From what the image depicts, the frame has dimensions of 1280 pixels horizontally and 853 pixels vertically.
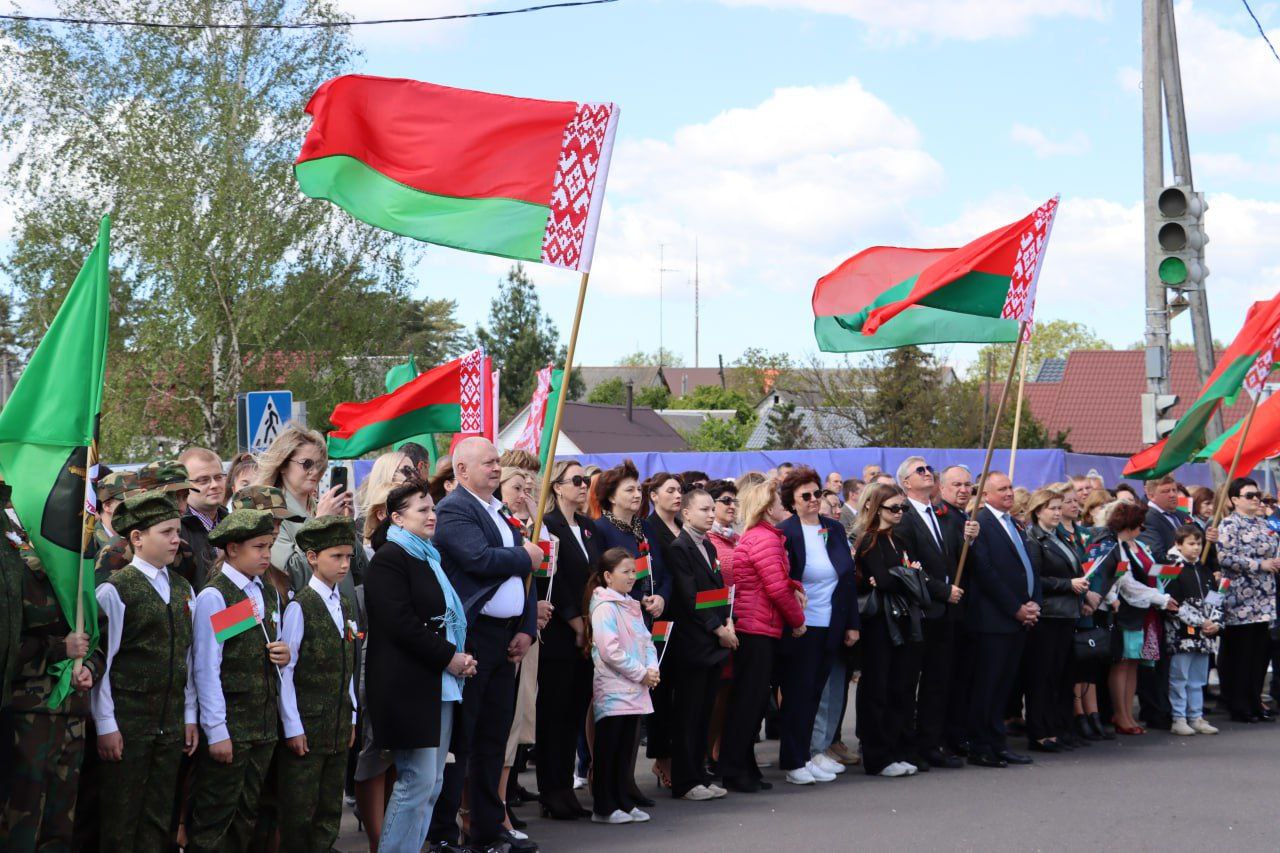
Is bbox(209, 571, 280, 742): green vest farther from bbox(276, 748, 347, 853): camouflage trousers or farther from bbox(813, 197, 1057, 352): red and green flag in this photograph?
bbox(813, 197, 1057, 352): red and green flag

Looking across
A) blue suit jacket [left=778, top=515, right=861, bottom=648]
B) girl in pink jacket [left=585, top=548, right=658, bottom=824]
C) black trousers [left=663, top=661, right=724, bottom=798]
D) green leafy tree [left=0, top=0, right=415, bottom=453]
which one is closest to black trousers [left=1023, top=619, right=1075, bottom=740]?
blue suit jacket [left=778, top=515, right=861, bottom=648]

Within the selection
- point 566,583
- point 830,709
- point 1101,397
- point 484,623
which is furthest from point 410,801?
point 1101,397

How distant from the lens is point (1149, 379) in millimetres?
14719

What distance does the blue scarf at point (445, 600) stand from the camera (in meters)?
7.04

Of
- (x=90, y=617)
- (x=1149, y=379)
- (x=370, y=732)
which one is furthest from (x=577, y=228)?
(x=1149, y=379)

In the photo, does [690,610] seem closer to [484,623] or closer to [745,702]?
[745,702]

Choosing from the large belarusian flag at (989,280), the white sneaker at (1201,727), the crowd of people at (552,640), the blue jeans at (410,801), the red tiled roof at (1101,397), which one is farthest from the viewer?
the red tiled roof at (1101,397)

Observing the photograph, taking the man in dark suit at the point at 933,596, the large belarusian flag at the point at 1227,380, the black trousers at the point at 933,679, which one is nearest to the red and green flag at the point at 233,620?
the man in dark suit at the point at 933,596

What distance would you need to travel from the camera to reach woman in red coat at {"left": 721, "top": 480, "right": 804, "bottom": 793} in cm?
972

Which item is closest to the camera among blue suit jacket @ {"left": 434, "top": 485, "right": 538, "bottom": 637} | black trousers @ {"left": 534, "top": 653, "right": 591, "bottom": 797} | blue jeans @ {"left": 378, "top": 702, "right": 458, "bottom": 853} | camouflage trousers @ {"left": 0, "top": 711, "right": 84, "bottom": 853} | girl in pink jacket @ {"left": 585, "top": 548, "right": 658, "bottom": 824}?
camouflage trousers @ {"left": 0, "top": 711, "right": 84, "bottom": 853}

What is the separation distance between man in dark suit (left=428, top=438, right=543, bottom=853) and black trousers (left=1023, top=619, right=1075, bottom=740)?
515 centimetres

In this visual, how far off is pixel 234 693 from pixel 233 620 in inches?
11.9

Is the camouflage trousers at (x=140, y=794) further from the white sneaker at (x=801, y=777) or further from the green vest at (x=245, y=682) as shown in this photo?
the white sneaker at (x=801, y=777)

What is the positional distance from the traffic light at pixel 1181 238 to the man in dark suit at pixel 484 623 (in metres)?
8.80
